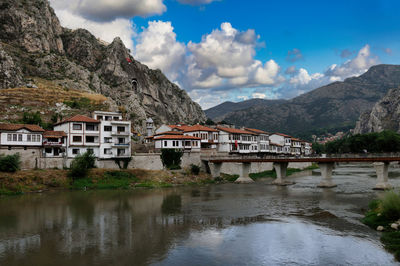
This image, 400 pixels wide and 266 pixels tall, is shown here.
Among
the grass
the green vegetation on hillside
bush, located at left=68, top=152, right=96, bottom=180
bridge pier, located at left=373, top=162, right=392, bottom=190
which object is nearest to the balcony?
bush, located at left=68, top=152, right=96, bottom=180

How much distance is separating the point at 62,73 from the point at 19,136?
79.3m

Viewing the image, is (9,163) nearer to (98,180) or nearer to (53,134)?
(53,134)

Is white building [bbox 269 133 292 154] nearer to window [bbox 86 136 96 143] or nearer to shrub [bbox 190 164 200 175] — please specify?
shrub [bbox 190 164 200 175]

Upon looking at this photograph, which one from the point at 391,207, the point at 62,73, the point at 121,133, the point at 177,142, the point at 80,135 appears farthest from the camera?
the point at 62,73

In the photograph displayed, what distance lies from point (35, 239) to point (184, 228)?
13.6 metres

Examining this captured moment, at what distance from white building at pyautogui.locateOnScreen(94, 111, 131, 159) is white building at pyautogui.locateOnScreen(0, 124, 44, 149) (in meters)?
12.7

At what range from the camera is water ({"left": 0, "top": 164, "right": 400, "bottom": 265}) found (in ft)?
74.6

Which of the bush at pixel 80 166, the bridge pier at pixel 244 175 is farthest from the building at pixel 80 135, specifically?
the bridge pier at pixel 244 175

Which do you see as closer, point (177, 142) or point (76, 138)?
point (76, 138)

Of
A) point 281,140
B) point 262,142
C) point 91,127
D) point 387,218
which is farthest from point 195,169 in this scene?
point 281,140

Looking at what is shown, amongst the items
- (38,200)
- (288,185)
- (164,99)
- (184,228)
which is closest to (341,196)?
(288,185)

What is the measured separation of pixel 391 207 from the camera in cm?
2955

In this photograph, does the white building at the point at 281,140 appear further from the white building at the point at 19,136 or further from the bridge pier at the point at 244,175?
the white building at the point at 19,136

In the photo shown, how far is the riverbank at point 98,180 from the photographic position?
182 ft
